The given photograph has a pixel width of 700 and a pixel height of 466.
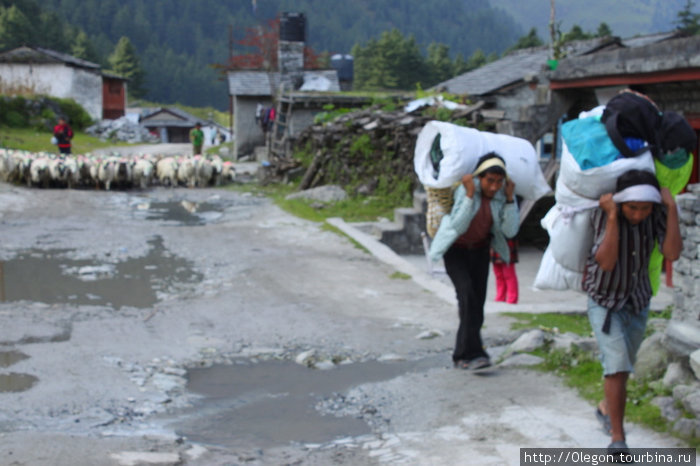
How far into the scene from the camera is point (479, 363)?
19.4ft

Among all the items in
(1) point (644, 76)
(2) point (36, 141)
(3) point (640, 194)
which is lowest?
(3) point (640, 194)

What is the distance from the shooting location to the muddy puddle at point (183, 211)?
16000 millimetres

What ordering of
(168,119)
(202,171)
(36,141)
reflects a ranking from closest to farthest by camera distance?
(202,171) → (36,141) → (168,119)

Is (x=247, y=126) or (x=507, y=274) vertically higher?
(x=247, y=126)

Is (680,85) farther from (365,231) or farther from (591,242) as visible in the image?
(591,242)

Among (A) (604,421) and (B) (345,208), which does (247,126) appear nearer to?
(B) (345,208)

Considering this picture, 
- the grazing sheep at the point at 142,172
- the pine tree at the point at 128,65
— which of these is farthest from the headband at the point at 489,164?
the pine tree at the point at 128,65

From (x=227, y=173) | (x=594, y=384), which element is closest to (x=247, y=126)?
(x=227, y=173)

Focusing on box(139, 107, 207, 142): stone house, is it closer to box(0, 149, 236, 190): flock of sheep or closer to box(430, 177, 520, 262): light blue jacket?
box(0, 149, 236, 190): flock of sheep

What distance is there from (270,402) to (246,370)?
2.86 ft

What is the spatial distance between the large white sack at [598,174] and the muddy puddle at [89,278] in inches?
220

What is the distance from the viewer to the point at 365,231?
15047mm

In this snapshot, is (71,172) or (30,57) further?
(30,57)

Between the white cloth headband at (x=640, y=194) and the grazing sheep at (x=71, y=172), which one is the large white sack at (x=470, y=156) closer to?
the white cloth headband at (x=640, y=194)
